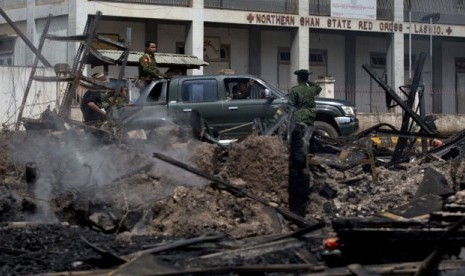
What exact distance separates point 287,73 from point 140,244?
25.4 meters

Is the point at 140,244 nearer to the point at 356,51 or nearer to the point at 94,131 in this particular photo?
the point at 94,131

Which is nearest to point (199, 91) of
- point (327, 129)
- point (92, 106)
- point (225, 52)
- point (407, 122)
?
point (327, 129)

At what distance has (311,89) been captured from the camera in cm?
1456

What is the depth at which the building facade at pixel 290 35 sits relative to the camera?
29.1 metres

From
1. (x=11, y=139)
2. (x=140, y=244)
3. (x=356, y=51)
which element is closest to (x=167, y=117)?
(x=11, y=139)

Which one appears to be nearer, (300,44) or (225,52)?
(300,44)

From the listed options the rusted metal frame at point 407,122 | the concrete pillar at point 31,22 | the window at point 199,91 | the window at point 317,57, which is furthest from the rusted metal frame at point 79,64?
the window at point 317,57

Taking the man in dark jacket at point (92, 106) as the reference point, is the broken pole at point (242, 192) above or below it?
below

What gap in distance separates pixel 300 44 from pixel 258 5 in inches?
81.1

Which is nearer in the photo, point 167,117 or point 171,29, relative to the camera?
point 167,117

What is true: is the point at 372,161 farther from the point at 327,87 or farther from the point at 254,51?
the point at 254,51

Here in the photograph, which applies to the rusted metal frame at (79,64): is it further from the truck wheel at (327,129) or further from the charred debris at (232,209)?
the truck wheel at (327,129)

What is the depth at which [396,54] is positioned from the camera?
110 feet

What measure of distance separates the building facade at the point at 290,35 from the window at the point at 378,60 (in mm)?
41
